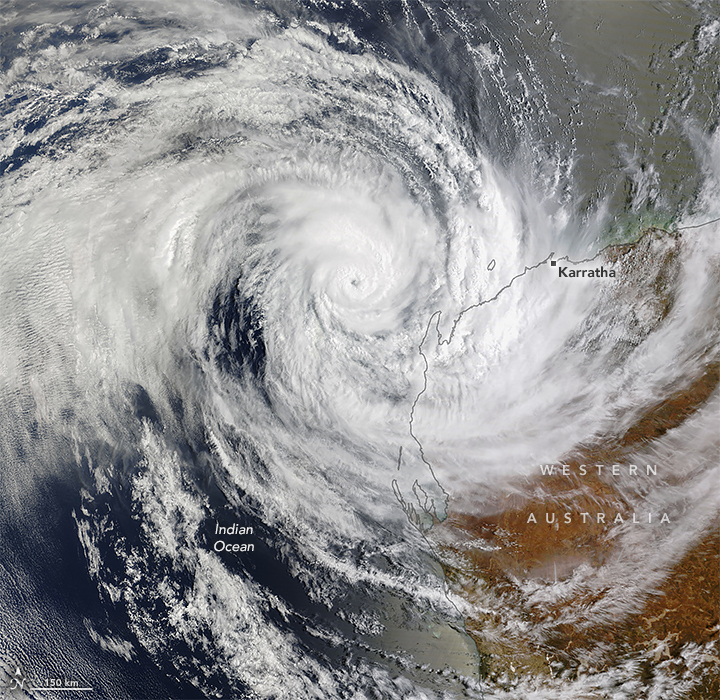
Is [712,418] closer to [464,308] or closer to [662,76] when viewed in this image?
[464,308]

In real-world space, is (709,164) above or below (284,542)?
above

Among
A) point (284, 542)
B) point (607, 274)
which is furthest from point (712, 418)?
point (284, 542)

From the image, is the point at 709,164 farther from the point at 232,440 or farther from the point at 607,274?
the point at 232,440

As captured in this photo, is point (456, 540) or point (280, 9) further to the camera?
point (280, 9)

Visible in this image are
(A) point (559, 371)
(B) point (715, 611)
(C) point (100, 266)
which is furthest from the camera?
(C) point (100, 266)

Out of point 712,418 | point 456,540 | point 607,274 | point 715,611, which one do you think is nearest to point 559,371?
point 607,274

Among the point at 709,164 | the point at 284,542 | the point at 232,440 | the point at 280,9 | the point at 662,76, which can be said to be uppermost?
the point at 280,9

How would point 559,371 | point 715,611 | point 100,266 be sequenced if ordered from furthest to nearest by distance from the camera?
1. point 100,266
2. point 559,371
3. point 715,611
